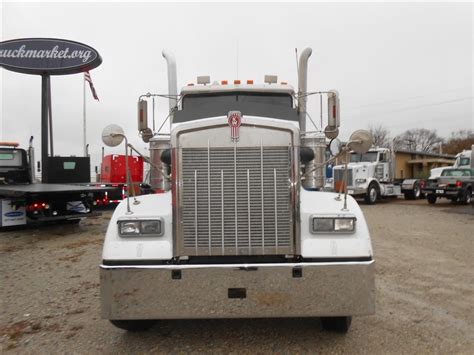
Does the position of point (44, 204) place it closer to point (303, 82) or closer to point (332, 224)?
point (303, 82)

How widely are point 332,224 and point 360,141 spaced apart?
2.67ft

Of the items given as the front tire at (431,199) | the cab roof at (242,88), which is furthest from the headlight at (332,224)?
the front tire at (431,199)

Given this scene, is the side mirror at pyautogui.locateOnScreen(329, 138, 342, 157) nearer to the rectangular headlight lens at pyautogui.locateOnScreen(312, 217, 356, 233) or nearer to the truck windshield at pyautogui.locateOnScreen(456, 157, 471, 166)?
the rectangular headlight lens at pyautogui.locateOnScreen(312, 217, 356, 233)

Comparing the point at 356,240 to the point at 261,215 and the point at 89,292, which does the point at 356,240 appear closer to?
the point at 261,215

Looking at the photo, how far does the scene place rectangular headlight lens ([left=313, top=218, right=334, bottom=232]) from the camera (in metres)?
3.36

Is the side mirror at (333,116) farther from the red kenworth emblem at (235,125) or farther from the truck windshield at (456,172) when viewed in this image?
the truck windshield at (456,172)

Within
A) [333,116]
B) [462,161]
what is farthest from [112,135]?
[462,161]

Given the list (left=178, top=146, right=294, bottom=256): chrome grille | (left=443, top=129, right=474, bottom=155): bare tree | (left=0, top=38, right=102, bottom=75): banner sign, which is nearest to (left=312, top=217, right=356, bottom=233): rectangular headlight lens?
(left=178, top=146, right=294, bottom=256): chrome grille

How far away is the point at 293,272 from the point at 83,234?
840 centimetres

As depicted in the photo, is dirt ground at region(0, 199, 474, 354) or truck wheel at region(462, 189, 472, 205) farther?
truck wheel at region(462, 189, 472, 205)

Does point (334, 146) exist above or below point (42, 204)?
above

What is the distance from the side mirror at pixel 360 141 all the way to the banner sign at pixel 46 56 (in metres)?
15.0

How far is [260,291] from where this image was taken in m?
3.18

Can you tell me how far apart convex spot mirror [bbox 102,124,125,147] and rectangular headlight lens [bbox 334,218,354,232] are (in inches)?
81.8
